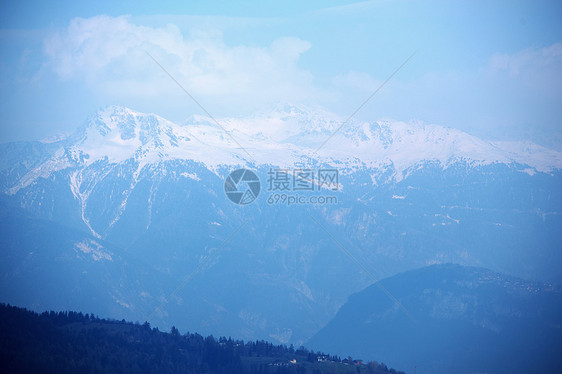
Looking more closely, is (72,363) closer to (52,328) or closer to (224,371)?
(52,328)

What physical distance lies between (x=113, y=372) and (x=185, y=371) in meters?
17.7

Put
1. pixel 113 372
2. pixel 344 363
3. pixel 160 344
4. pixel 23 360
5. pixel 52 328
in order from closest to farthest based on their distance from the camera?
pixel 23 360, pixel 113 372, pixel 52 328, pixel 160 344, pixel 344 363

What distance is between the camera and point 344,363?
18925 centimetres

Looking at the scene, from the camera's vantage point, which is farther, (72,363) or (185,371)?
(185,371)

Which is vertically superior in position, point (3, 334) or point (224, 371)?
point (3, 334)

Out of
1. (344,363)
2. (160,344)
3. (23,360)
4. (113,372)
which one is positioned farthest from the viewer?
(344,363)

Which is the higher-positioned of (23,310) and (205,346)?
(23,310)

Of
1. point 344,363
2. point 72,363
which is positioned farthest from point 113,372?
point 344,363

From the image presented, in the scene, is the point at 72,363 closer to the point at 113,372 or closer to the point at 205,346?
the point at 113,372

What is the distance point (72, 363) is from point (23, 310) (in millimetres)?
28362

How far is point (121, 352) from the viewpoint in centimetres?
16562

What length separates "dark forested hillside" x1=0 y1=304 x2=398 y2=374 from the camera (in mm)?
151500

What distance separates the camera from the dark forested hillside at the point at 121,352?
5965 inches

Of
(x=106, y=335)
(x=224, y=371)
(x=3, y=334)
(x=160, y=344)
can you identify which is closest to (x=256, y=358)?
(x=224, y=371)
